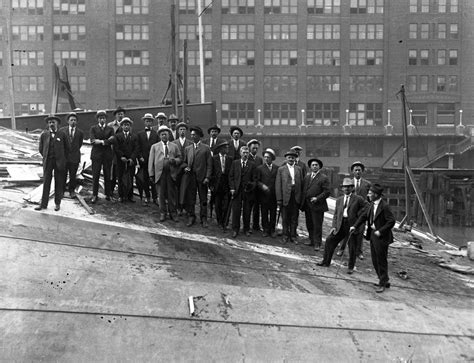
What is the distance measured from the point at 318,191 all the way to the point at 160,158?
128 inches

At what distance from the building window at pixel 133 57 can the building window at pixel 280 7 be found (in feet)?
44.3

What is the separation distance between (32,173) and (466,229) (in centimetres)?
2469

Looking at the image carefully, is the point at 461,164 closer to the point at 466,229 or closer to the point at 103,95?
the point at 466,229

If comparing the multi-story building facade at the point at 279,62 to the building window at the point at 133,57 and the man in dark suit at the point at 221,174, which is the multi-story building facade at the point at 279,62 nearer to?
the building window at the point at 133,57

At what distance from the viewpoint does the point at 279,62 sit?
5256cm

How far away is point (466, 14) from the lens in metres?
51.2

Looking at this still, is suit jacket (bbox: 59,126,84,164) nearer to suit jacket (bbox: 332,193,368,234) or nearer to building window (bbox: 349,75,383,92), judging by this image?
A: suit jacket (bbox: 332,193,368,234)

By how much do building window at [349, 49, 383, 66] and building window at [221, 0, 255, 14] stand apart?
11.6m

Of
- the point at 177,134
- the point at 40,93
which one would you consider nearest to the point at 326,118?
the point at 40,93

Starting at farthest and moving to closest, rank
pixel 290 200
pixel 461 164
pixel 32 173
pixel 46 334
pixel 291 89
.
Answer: pixel 291 89 → pixel 461 164 → pixel 32 173 → pixel 290 200 → pixel 46 334

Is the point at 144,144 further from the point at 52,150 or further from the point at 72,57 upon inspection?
the point at 72,57

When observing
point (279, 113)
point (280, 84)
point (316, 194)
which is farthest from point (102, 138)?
point (280, 84)

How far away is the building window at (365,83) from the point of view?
52406 millimetres

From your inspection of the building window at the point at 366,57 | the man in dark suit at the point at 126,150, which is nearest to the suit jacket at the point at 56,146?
the man in dark suit at the point at 126,150
